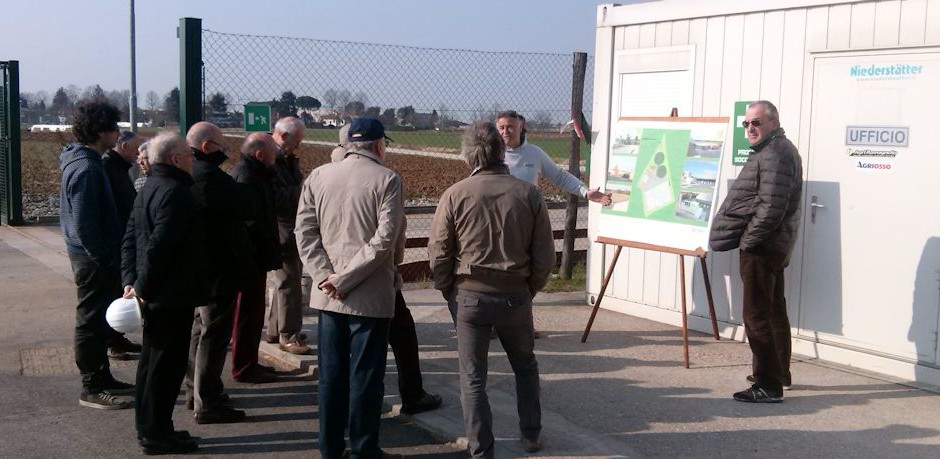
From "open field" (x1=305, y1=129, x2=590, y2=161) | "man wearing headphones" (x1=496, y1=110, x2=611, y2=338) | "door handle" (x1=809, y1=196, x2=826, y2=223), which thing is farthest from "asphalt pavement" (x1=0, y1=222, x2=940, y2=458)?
"open field" (x1=305, y1=129, x2=590, y2=161)

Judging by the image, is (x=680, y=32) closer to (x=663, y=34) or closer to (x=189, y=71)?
(x=663, y=34)

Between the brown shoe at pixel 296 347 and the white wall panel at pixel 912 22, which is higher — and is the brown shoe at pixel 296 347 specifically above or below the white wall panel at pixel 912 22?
below

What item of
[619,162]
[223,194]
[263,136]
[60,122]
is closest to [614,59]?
[619,162]

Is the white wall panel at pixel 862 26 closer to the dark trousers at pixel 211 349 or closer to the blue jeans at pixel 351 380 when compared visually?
the blue jeans at pixel 351 380

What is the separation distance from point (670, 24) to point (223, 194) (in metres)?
4.35

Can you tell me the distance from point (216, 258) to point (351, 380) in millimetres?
1255

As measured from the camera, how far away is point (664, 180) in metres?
6.95

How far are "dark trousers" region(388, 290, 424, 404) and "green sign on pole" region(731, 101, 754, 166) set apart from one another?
319cm

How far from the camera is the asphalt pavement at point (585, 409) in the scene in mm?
5172

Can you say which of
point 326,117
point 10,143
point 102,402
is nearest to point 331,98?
point 326,117

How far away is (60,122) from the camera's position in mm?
17172

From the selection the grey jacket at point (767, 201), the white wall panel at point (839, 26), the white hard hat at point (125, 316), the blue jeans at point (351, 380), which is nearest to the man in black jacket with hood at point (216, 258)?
the white hard hat at point (125, 316)

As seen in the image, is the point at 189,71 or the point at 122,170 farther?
the point at 189,71

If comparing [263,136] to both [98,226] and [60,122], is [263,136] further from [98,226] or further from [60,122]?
[60,122]
